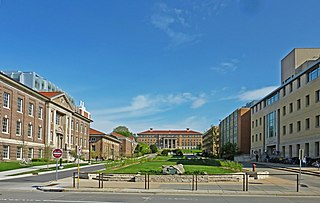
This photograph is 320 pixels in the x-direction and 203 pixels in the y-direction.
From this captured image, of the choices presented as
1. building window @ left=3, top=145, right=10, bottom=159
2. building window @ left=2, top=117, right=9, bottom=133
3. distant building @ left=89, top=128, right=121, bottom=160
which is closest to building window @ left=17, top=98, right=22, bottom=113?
building window @ left=2, top=117, right=9, bottom=133

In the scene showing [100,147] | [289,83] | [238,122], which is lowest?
[100,147]

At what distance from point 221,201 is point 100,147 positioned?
9547 centimetres

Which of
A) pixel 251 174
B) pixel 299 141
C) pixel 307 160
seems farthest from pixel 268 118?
pixel 251 174

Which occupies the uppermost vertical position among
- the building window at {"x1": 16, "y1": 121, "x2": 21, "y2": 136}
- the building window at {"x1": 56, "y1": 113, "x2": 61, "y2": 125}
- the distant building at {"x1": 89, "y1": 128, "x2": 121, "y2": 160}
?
the building window at {"x1": 56, "y1": 113, "x2": 61, "y2": 125}

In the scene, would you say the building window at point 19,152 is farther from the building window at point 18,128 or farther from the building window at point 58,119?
the building window at point 58,119

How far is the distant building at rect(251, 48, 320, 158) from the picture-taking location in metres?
61.2

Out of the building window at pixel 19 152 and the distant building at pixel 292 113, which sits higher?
the distant building at pixel 292 113

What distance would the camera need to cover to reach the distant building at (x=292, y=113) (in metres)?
61.2

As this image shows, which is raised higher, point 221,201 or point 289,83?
point 289,83

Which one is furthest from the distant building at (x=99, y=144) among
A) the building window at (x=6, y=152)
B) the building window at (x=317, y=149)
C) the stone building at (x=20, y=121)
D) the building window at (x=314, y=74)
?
the building window at (x=317, y=149)

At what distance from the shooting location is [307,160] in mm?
58438

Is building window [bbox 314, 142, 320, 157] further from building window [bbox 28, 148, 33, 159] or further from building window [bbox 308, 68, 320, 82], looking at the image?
building window [bbox 28, 148, 33, 159]

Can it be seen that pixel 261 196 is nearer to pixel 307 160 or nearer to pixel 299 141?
pixel 307 160

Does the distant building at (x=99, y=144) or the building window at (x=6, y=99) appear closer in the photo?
the building window at (x=6, y=99)
